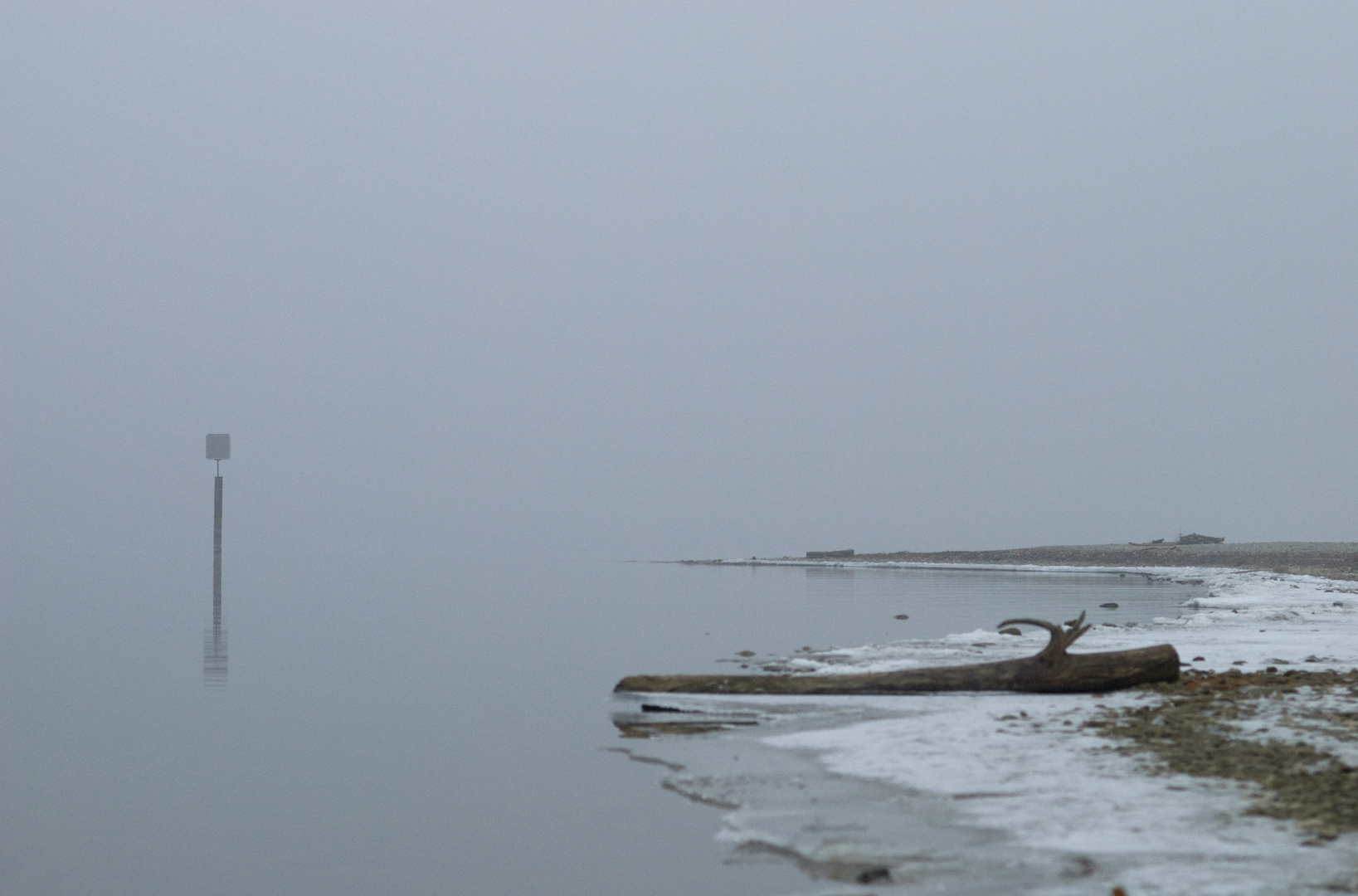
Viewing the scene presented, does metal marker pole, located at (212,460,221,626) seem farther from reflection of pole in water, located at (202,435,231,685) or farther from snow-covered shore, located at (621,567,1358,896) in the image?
snow-covered shore, located at (621,567,1358,896)

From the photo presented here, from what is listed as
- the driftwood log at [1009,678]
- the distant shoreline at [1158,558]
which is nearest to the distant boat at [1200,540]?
the distant shoreline at [1158,558]

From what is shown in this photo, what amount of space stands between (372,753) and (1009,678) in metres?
6.48

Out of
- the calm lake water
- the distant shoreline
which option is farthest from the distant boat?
the calm lake water

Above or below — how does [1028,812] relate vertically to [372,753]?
above

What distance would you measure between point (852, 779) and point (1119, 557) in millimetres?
76959

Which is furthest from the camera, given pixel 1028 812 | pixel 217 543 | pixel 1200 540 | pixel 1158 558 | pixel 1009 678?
pixel 1200 540

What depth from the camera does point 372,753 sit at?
1214 cm

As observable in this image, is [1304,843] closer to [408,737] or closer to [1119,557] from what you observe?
[408,737]

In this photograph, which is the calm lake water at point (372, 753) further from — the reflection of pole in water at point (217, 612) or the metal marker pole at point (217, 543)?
the metal marker pole at point (217, 543)

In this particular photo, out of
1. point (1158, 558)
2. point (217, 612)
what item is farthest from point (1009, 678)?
point (1158, 558)

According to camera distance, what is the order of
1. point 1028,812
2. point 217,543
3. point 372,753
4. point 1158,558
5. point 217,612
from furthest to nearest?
1. point 1158,558
2. point 217,543
3. point 217,612
4. point 372,753
5. point 1028,812

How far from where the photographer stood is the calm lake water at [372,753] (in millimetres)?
7875

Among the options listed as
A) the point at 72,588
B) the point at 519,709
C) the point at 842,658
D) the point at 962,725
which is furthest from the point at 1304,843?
the point at 72,588

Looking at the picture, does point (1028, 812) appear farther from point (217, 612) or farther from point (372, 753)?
point (217, 612)
